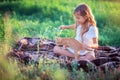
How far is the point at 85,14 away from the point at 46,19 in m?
2.26

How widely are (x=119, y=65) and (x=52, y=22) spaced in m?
2.76

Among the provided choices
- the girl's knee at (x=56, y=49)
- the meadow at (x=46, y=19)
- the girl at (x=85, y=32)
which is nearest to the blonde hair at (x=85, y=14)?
the girl at (x=85, y=32)

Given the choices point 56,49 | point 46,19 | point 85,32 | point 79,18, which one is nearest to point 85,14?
point 79,18

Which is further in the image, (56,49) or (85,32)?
(56,49)

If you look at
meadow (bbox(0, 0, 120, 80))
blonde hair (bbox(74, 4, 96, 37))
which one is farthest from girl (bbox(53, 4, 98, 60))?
meadow (bbox(0, 0, 120, 80))

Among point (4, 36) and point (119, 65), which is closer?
point (119, 65)

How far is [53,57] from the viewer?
18.6ft

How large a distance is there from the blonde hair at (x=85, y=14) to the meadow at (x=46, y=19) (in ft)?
2.50

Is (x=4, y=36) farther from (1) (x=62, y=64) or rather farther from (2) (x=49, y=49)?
(1) (x=62, y=64)

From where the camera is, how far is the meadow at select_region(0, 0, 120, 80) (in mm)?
6625

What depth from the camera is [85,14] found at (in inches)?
225

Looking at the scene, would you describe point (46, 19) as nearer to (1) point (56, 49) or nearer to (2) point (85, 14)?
(1) point (56, 49)

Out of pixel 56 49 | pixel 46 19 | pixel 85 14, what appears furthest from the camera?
pixel 46 19

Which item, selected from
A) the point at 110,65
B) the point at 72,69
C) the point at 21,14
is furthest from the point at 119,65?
the point at 21,14
